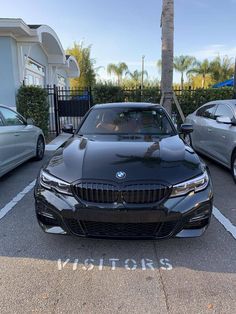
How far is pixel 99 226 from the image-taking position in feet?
9.80

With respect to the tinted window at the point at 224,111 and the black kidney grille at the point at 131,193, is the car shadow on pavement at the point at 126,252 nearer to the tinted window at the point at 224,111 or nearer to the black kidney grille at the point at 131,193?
the black kidney grille at the point at 131,193

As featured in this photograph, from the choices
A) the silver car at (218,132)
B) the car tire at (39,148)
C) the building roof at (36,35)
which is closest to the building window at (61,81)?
the building roof at (36,35)

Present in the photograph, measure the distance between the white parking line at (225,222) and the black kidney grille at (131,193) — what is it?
136 cm

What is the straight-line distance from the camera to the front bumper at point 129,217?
114 inches

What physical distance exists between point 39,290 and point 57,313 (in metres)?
0.36

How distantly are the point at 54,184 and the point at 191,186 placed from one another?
137cm

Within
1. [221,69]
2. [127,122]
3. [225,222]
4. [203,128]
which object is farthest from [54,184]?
[221,69]

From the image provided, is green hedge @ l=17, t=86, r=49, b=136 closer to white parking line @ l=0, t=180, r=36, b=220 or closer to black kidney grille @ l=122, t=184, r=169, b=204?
white parking line @ l=0, t=180, r=36, b=220

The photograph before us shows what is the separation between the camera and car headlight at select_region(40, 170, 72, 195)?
304cm

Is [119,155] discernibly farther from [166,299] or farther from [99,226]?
[166,299]

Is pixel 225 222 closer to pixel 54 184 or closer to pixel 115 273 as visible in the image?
pixel 115 273

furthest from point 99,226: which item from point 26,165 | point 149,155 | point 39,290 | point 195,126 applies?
Answer: point 195,126

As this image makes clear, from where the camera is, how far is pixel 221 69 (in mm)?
42125

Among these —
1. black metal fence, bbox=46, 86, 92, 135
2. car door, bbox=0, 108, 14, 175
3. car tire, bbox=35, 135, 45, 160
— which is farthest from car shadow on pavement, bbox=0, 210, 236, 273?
black metal fence, bbox=46, 86, 92, 135
